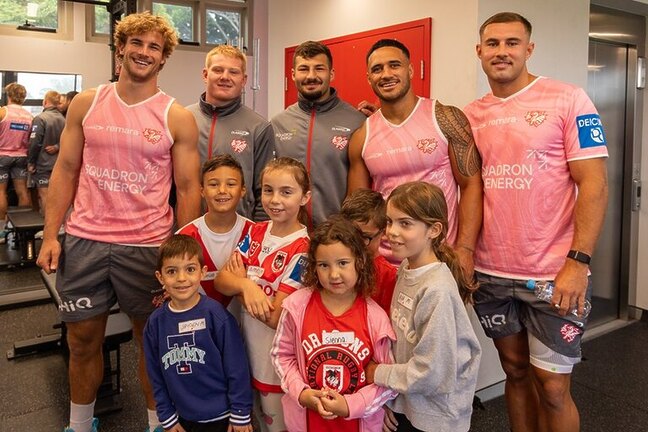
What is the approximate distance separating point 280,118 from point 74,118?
0.85 m

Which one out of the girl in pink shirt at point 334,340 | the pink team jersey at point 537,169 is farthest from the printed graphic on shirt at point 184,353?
the pink team jersey at point 537,169

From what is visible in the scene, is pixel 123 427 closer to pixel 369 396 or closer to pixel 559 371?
pixel 369 396

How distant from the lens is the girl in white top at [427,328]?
140 centimetres

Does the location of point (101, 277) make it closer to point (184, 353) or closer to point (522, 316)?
point (184, 353)

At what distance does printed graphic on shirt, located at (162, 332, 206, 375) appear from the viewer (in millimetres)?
1683

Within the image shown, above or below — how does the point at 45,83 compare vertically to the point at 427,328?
above

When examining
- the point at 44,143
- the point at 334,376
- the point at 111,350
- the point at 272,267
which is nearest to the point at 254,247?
Answer: the point at 272,267

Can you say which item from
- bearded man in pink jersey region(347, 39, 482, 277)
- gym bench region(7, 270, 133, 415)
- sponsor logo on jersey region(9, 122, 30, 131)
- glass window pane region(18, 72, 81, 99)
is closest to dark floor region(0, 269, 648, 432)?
gym bench region(7, 270, 133, 415)

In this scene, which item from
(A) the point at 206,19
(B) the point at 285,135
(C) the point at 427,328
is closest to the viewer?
(C) the point at 427,328

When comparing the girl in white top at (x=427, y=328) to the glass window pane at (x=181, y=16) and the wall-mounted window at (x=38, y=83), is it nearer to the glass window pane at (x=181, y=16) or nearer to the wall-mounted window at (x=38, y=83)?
the wall-mounted window at (x=38, y=83)

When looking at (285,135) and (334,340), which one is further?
(285,135)

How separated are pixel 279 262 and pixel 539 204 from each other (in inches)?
35.8

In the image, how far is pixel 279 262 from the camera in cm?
168

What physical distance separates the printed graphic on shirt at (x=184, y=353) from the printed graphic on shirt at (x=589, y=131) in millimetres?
1431
